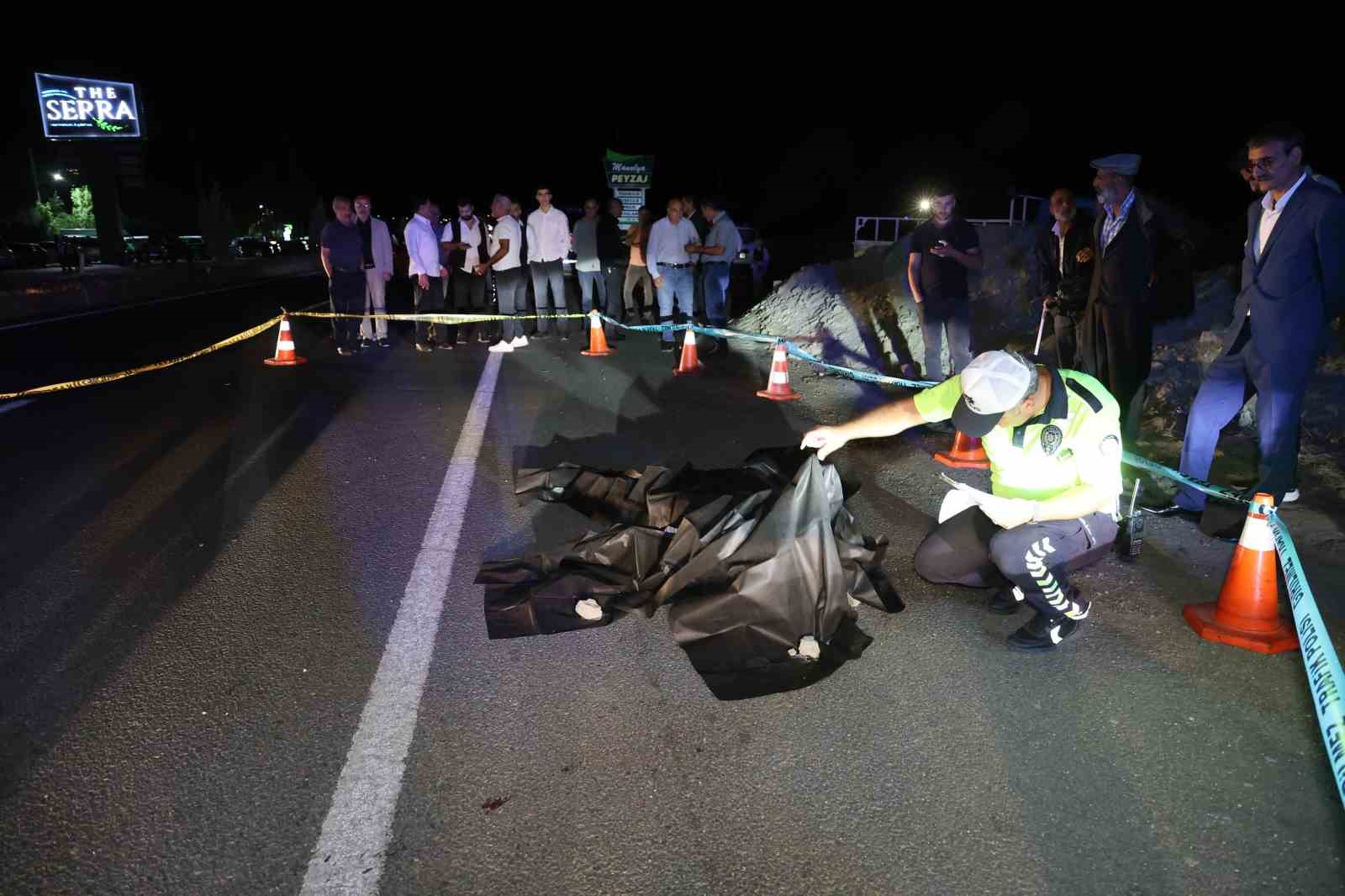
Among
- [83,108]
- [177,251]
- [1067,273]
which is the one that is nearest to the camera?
[1067,273]

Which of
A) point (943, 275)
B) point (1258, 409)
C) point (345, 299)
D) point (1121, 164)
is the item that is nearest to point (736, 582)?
point (1258, 409)

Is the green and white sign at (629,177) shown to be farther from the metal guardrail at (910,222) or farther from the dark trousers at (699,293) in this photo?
the dark trousers at (699,293)

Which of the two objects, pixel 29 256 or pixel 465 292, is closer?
pixel 465 292

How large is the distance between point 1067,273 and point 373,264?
8.46m

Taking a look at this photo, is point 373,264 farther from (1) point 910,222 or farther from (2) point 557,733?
(1) point 910,222

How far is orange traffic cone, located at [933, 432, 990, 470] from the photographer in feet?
20.2

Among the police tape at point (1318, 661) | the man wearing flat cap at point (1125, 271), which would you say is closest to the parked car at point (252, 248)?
the man wearing flat cap at point (1125, 271)

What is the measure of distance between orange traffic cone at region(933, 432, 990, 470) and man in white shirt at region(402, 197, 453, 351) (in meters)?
7.75

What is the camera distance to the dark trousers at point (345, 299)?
11.3m

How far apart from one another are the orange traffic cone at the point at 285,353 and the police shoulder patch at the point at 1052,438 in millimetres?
9498

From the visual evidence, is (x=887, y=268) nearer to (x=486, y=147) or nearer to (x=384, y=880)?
(x=384, y=880)

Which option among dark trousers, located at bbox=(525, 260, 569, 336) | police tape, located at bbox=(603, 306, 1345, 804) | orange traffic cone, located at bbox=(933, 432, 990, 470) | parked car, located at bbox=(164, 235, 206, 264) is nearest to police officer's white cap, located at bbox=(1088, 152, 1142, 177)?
orange traffic cone, located at bbox=(933, 432, 990, 470)

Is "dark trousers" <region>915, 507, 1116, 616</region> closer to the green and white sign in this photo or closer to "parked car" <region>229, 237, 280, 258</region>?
the green and white sign

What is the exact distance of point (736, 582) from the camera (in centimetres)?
377
